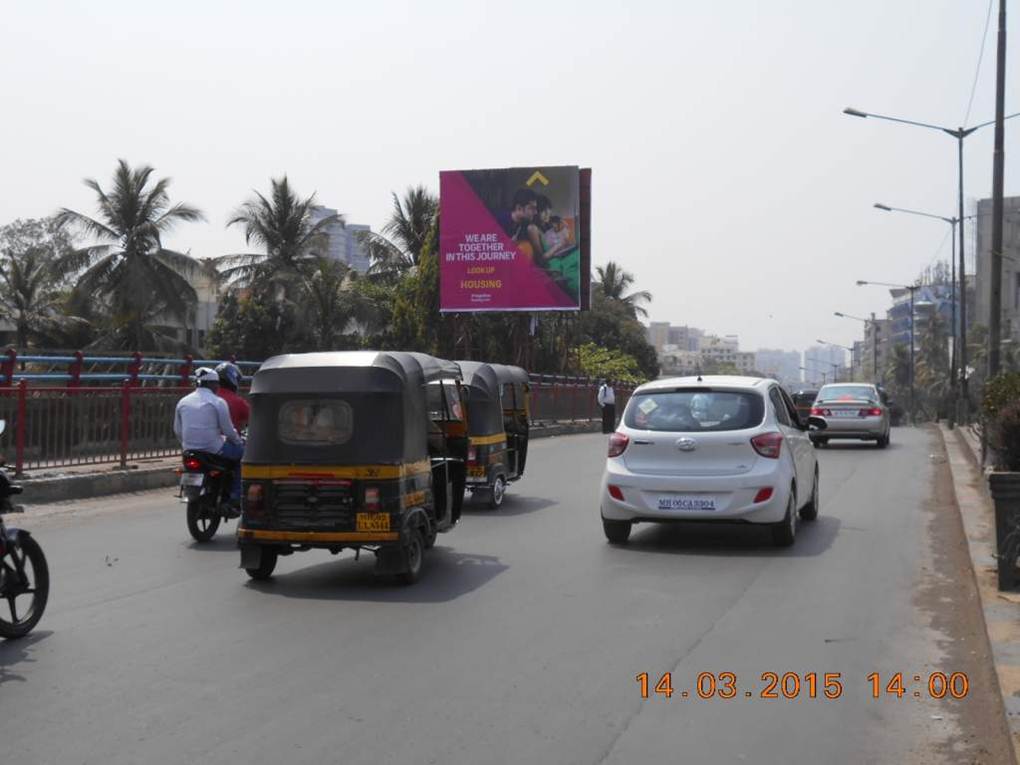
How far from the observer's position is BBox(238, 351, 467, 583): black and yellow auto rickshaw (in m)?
8.74

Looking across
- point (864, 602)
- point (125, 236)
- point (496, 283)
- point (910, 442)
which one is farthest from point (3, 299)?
point (864, 602)

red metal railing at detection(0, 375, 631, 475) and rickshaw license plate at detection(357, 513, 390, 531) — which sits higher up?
red metal railing at detection(0, 375, 631, 475)

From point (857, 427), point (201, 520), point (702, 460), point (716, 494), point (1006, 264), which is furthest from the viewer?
point (1006, 264)

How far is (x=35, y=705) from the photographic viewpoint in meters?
5.66

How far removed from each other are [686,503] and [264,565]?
154 inches

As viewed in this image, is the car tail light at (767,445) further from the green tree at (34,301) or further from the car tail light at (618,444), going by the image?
the green tree at (34,301)

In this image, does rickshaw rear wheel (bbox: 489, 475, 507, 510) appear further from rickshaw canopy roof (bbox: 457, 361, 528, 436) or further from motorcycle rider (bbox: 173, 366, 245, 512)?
motorcycle rider (bbox: 173, 366, 245, 512)

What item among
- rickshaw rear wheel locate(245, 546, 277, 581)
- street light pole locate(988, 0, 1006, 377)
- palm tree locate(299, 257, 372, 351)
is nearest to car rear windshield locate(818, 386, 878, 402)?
street light pole locate(988, 0, 1006, 377)

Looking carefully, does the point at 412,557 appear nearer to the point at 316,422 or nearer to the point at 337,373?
the point at 316,422

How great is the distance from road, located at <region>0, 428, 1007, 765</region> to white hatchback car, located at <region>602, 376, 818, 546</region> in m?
0.39

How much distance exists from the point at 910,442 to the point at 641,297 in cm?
5438

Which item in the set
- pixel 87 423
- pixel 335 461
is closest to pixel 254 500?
pixel 335 461

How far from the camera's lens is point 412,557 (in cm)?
904

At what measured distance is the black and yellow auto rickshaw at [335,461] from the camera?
344 inches
